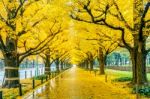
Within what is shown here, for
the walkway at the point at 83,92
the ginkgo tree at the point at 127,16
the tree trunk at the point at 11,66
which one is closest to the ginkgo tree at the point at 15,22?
the tree trunk at the point at 11,66

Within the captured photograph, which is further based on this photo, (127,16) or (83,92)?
(127,16)

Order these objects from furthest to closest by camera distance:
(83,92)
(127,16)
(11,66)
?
1. (11,66)
2. (127,16)
3. (83,92)

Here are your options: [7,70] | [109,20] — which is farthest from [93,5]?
[7,70]

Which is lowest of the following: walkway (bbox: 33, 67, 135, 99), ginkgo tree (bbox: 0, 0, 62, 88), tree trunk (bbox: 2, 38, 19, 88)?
walkway (bbox: 33, 67, 135, 99)

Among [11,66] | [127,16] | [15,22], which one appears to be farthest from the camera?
[11,66]

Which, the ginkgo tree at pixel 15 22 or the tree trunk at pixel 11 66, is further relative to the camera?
the tree trunk at pixel 11 66

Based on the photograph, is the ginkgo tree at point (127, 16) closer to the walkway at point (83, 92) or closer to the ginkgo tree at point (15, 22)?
the walkway at point (83, 92)

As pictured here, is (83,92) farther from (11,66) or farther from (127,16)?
(11,66)

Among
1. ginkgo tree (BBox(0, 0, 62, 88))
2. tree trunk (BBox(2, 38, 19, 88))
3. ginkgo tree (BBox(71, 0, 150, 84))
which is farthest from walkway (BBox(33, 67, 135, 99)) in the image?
ginkgo tree (BBox(0, 0, 62, 88))

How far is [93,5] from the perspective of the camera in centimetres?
2425

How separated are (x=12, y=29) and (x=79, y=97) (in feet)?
26.9

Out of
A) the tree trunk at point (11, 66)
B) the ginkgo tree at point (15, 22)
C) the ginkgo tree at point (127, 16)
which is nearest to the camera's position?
the ginkgo tree at point (127, 16)

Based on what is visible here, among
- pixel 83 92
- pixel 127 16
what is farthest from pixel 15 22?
pixel 127 16

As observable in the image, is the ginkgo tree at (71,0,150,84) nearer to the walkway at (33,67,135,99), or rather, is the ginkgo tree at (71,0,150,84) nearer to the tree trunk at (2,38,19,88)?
the walkway at (33,67,135,99)
